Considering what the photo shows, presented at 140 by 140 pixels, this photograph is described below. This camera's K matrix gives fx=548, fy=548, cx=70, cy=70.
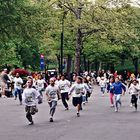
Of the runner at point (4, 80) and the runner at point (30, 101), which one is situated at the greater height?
the runner at point (4, 80)

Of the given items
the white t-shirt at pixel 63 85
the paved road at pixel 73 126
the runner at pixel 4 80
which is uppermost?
the runner at pixel 4 80

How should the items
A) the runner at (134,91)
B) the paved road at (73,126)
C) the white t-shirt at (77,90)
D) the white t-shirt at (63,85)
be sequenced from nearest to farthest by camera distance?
1. the paved road at (73,126)
2. the white t-shirt at (77,90)
3. the runner at (134,91)
4. the white t-shirt at (63,85)

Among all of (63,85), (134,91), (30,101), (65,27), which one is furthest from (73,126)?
(65,27)

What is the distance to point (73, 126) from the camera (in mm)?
18312

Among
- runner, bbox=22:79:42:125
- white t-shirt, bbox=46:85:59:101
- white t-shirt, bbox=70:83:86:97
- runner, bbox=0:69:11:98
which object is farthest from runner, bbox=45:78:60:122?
runner, bbox=0:69:11:98

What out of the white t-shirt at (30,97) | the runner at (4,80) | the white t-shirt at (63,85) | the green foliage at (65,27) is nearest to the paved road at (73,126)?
the white t-shirt at (30,97)

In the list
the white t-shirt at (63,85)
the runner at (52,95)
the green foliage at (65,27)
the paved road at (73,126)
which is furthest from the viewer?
the green foliage at (65,27)

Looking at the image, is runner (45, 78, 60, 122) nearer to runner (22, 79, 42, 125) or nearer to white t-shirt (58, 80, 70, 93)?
runner (22, 79, 42, 125)

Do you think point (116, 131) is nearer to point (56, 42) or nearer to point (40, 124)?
point (40, 124)

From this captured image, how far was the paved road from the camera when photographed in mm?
15461

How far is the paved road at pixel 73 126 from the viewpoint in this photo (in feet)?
50.7

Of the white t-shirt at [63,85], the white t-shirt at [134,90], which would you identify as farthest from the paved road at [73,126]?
the white t-shirt at [63,85]

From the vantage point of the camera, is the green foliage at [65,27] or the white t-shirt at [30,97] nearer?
the white t-shirt at [30,97]

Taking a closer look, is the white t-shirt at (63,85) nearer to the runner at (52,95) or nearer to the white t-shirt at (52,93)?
the runner at (52,95)
